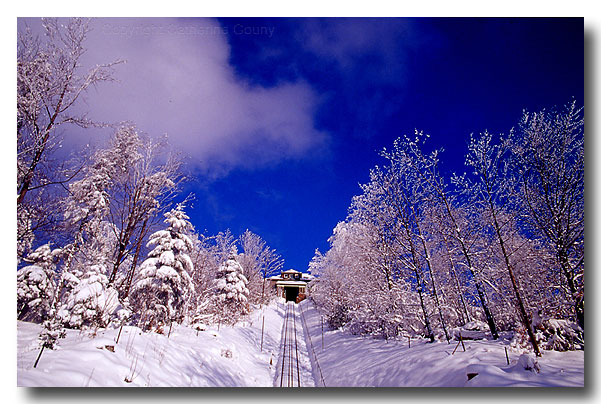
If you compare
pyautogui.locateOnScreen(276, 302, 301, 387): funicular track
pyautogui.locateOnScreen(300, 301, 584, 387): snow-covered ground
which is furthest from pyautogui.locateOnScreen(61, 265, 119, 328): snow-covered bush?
pyautogui.locateOnScreen(300, 301, 584, 387): snow-covered ground

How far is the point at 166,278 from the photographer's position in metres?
9.84

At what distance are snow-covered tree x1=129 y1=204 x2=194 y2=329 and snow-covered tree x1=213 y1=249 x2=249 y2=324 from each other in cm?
520

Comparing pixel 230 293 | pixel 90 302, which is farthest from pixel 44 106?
pixel 230 293

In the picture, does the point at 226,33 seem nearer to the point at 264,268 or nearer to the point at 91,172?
the point at 91,172

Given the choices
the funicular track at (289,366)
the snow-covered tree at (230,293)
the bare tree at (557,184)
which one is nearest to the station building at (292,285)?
the snow-covered tree at (230,293)

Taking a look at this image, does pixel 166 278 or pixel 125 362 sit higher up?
pixel 166 278

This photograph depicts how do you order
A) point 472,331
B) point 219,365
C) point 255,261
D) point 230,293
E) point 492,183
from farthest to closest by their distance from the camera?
1. point 255,261
2. point 230,293
3. point 472,331
4. point 492,183
5. point 219,365

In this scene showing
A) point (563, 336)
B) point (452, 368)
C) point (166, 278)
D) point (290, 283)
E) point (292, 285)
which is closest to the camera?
point (452, 368)

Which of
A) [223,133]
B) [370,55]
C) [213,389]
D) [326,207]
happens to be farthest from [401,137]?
[213,389]

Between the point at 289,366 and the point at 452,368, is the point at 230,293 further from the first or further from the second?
the point at 452,368

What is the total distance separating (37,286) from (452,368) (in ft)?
30.0

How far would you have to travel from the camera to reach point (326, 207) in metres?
8.70

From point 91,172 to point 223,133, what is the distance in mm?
3629

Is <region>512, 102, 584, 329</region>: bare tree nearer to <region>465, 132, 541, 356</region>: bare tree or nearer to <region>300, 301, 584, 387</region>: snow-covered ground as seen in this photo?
<region>465, 132, 541, 356</region>: bare tree
